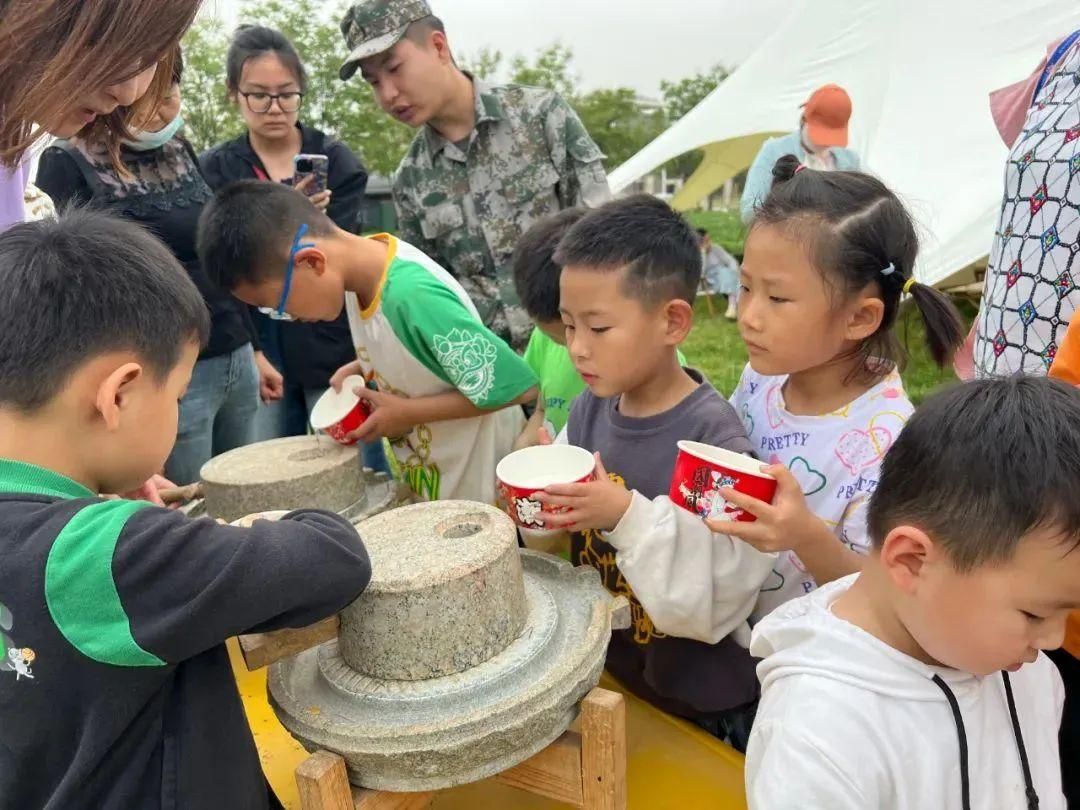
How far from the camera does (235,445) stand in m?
3.12

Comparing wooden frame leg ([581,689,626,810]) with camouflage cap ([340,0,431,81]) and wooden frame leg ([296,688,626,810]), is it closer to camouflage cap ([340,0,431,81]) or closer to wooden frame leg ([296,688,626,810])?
wooden frame leg ([296,688,626,810])

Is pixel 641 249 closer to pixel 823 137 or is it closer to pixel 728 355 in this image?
pixel 823 137

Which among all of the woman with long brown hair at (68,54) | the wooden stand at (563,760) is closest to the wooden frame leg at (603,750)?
the wooden stand at (563,760)

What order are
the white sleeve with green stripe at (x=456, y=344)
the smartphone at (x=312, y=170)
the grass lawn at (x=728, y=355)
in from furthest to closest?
1. the grass lawn at (x=728, y=355)
2. the smartphone at (x=312, y=170)
3. the white sleeve with green stripe at (x=456, y=344)

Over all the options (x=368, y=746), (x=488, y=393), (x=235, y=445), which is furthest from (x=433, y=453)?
(x=368, y=746)

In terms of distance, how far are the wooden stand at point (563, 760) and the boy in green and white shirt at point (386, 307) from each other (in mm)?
956

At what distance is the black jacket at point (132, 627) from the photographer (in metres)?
0.97

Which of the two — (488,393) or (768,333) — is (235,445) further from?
(768,333)

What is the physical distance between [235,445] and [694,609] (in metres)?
2.28

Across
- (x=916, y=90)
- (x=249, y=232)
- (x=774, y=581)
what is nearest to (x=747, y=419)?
(x=774, y=581)

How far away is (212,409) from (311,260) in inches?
39.7

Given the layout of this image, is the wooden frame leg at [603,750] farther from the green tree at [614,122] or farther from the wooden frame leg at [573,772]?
the green tree at [614,122]

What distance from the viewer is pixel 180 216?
9.03 feet

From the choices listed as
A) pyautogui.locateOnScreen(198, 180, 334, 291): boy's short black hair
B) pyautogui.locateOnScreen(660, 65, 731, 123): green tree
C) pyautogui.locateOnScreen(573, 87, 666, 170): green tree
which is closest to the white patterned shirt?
pyautogui.locateOnScreen(198, 180, 334, 291): boy's short black hair
